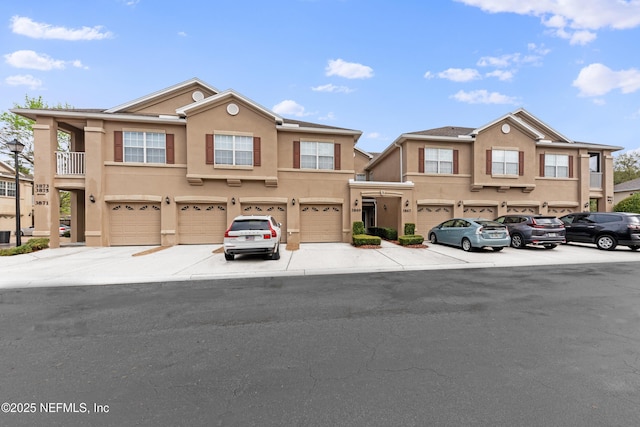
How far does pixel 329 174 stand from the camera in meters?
16.5

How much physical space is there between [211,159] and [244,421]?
47.9ft

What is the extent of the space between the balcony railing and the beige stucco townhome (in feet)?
0.18

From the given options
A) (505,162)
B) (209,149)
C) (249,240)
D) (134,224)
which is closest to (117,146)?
(134,224)

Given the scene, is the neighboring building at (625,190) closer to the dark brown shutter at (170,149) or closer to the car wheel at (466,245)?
the car wheel at (466,245)

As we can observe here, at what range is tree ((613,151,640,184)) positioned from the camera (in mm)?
40531

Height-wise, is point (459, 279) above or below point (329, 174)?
below

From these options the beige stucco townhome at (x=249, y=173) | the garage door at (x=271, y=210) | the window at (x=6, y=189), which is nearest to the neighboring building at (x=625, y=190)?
the beige stucco townhome at (x=249, y=173)

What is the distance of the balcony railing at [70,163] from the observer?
1475 centimetres

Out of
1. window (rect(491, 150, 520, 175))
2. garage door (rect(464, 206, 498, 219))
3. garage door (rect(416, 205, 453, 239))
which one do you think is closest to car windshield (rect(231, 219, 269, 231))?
garage door (rect(416, 205, 453, 239))

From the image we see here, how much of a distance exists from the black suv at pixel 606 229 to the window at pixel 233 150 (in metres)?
17.5

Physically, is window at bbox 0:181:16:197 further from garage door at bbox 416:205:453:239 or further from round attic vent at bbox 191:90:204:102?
garage door at bbox 416:205:453:239

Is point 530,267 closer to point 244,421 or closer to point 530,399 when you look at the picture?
point 530,399

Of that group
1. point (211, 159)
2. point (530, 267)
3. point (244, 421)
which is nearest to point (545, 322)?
point (244, 421)

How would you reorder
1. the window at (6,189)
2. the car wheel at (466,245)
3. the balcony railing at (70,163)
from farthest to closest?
the window at (6,189) < the balcony railing at (70,163) < the car wheel at (466,245)
